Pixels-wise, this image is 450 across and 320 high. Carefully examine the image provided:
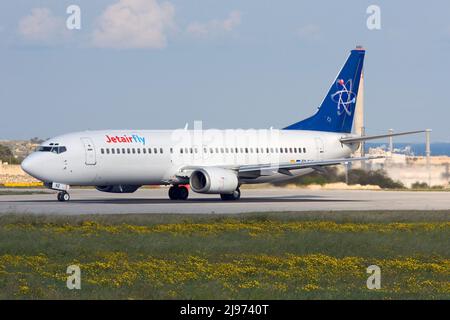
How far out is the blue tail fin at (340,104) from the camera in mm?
60406

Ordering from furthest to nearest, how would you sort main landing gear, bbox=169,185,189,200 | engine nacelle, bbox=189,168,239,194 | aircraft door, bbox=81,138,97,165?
main landing gear, bbox=169,185,189,200 < engine nacelle, bbox=189,168,239,194 < aircraft door, bbox=81,138,97,165

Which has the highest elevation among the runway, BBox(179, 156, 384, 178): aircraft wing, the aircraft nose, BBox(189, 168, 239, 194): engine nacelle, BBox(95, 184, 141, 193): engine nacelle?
the aircraft nose

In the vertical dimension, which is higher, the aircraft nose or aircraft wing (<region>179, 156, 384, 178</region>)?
the aircraft nose

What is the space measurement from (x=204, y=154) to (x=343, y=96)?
33.4 feet

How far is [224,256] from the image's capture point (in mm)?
26125

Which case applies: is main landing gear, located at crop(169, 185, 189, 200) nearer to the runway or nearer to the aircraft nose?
the runway

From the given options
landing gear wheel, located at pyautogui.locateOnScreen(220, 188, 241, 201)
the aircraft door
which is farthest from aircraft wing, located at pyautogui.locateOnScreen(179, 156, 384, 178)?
the aircraft door

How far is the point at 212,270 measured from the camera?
23234 millimetres

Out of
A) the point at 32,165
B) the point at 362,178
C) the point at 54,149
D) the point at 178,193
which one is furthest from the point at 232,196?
the point at 362,178

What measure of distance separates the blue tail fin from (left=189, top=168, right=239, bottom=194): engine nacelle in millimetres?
8856

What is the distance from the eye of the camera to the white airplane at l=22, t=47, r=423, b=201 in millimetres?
50625
